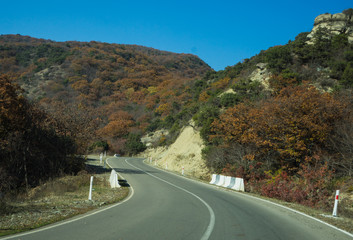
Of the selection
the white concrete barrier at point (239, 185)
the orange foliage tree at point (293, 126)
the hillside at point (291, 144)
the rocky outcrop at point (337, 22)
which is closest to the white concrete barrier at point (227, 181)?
the white concrete barrier at point (239, 185)

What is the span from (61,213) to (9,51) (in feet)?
349

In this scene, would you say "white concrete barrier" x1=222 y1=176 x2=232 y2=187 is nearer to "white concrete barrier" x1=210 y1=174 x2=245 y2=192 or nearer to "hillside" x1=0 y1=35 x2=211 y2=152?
"white concrete barrier" x1=210 y1=174 x2=245 y2=192

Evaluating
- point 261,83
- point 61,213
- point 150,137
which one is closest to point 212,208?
point 61,213

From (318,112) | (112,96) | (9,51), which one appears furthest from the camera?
(9,51)

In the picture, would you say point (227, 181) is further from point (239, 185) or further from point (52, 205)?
point (52, 205)

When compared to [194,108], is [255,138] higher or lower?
lower

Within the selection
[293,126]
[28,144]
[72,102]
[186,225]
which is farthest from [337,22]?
[72,102]

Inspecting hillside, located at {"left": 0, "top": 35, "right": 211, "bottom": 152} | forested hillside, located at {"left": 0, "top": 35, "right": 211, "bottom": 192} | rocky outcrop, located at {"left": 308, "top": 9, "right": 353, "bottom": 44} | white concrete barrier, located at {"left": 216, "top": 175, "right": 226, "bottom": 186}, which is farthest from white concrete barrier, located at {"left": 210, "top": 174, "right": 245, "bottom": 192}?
hillside, located at {"left": 0, "top": 35, "right": 211, "bottom": 152}

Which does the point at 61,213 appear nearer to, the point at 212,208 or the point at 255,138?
the point at 212,208

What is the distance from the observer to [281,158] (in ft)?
67.7

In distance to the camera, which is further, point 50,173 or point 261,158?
point 261,158

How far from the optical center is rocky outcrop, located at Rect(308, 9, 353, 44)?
4553 cm

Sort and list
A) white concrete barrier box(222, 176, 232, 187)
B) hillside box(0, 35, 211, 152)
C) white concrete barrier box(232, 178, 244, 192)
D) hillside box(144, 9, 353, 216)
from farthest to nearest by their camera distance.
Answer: hillside box(0, 35, 211, 152), white concrete barrier box(222, 176, 232, 187), white concrete barrier box(232, 178, 244, 192), hillside box(144, 9, 353, 216)

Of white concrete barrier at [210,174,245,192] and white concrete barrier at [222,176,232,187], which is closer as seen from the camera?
white concrete barrier at [210,174,245,192]
